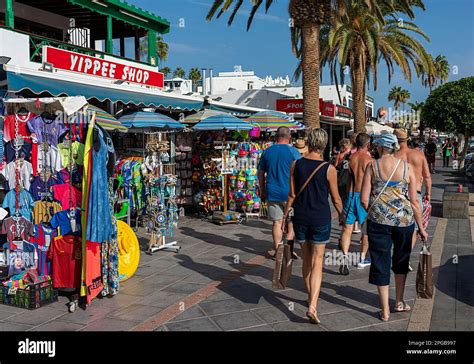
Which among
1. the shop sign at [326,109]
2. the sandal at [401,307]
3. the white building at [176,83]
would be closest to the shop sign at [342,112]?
the shop sign at [326,109]

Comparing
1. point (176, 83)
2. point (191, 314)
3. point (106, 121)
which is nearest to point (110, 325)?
point (191, 314)

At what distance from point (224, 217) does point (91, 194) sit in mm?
5282

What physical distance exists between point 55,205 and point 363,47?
16410 millimetres

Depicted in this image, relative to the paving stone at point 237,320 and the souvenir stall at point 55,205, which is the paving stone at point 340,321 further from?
the souvenir stall at point 55,205

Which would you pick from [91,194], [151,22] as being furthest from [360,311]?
[151,22]

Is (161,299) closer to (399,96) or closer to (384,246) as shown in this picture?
(384,246)

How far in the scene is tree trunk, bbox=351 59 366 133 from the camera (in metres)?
19.7

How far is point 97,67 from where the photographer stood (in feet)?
37.8

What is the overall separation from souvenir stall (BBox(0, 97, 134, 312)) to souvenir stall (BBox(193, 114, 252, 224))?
4822 mm

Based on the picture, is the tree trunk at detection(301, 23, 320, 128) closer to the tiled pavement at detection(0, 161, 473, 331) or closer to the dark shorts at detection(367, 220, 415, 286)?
the tiled pavement at detection(0, 161, 473, 331)

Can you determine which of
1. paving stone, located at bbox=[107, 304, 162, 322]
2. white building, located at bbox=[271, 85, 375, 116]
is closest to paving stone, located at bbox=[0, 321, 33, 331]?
paving stone, located at bbox=[107, 304, 162, 322]

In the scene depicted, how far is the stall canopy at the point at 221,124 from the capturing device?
1004 centimetres

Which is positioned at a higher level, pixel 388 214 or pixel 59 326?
→ pixel 388 214
